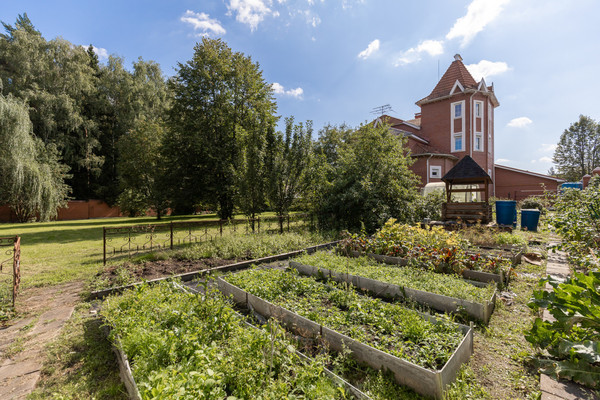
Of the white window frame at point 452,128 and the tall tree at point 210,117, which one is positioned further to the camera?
the white window frame at point 452,128

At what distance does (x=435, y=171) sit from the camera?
22.2 metres

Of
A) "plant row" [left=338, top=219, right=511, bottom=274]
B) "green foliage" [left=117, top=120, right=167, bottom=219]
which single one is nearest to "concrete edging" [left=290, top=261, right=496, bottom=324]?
"plant row" [left=338, top=219, right=511, bottom=274]

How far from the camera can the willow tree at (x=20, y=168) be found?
664 inches

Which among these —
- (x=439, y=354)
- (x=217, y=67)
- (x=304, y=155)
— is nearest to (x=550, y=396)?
(x=439, y=354)

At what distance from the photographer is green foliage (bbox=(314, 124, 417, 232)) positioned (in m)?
10.9

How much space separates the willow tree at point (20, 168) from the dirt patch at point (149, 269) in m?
18.4

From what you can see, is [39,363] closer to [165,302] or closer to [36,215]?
[165,302]

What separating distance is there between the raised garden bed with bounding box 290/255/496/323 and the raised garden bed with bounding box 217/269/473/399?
0.65m

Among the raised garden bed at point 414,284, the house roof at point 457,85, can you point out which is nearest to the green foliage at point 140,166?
the raised garden bed at point 414,284

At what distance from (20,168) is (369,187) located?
22.4 meters

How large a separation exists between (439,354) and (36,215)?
31.0m

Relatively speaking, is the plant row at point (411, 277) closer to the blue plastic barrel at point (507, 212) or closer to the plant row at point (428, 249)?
the plant row at point (428, 249)

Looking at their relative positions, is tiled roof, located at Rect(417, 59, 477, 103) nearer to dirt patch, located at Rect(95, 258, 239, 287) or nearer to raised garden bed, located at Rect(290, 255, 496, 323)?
raised garden bed, located at Rect(290, 255, 496, 323)

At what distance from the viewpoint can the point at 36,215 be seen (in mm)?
22391
